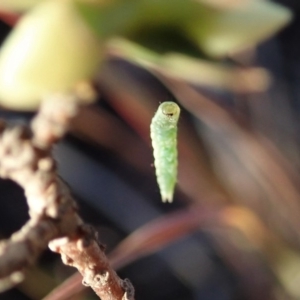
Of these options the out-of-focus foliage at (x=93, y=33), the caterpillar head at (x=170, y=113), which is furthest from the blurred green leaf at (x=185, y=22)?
the caterpillar head at (x=170, y=113)

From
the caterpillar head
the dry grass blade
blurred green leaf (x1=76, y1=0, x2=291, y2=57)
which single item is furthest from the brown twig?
the dry grass blade

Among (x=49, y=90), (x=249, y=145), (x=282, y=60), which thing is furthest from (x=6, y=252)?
(x=282, y=60)

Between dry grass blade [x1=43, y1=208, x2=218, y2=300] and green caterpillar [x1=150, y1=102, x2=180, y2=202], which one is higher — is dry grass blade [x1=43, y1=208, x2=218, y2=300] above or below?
below

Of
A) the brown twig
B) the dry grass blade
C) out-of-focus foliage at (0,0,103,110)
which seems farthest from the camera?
the dry grass blade

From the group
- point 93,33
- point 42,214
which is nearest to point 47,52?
point 93,33

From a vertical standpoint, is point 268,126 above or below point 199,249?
above

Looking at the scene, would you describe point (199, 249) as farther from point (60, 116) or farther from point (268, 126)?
point (60, 116)

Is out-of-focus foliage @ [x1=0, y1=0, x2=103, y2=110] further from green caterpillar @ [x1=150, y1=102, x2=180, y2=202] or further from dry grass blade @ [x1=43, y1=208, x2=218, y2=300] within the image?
dry grass blade @ [x1=43, y1=208, x2=218, y2=300]
